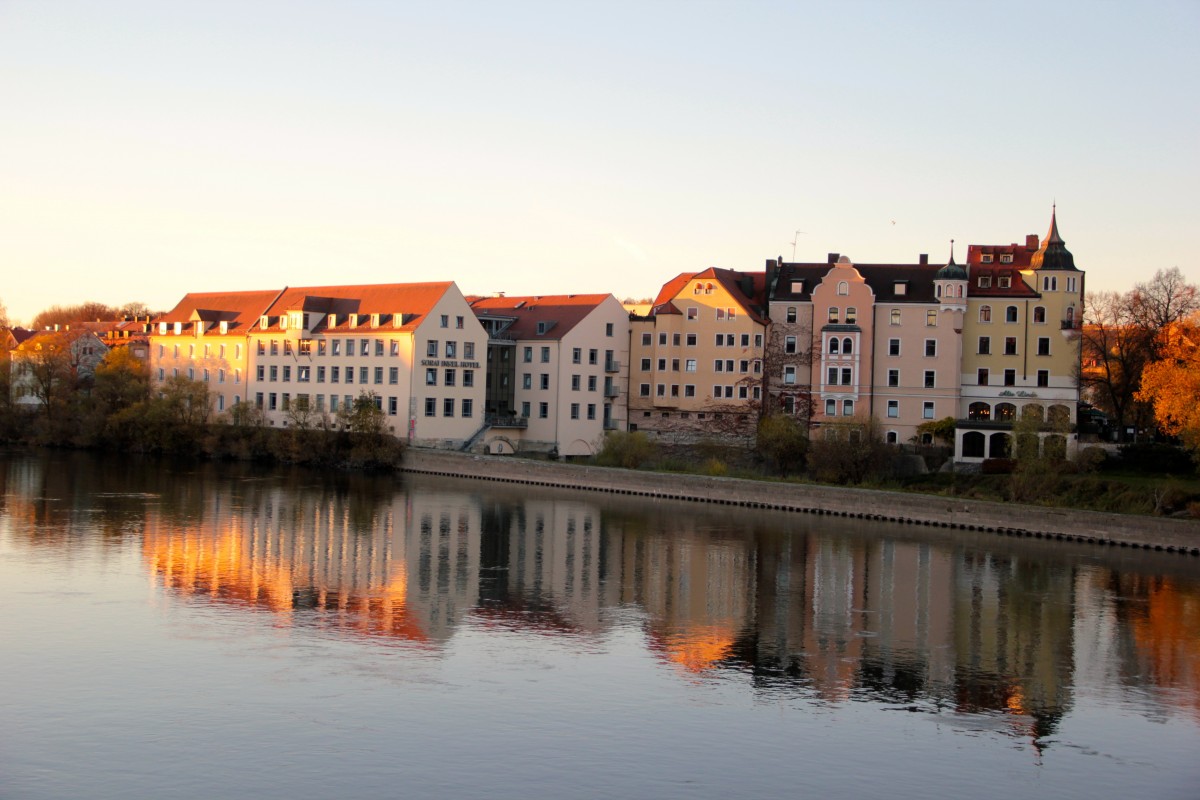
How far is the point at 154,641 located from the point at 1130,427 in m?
53.6

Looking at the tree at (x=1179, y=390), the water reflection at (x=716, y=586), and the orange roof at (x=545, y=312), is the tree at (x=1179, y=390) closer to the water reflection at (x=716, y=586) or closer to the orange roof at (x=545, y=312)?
the water reflection at (x=716, y=586)

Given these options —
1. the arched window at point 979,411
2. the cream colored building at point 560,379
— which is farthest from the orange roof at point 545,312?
the arched window at point 979,411

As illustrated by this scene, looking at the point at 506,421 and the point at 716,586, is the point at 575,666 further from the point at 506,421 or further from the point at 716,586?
the point at 506,421

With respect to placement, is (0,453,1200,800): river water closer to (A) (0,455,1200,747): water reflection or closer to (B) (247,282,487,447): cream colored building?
(A) (0,455,1200,747): water reflection

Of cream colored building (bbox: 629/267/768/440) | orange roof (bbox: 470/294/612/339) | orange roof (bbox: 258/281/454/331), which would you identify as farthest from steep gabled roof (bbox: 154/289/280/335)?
cream colored building (bbox: 629/267/768/440)

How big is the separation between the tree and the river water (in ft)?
21.2

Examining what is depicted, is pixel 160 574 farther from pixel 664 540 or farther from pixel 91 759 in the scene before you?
pixel 664 540

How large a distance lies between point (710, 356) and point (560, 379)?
29.1ft

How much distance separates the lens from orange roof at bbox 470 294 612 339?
75.2m

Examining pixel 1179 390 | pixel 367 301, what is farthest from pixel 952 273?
pixel 367 301

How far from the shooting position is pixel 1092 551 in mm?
43562

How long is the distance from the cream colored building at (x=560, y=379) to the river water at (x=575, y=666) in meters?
31.0

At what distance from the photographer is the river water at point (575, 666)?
714 inches

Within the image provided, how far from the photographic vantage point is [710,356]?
7256 centimetres
